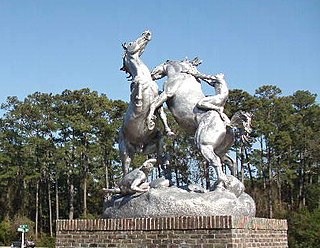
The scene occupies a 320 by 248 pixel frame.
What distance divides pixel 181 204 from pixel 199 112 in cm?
188

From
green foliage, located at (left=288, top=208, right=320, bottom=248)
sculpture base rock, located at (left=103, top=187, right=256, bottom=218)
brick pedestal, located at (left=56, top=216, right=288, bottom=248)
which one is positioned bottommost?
green foliage, located at (left=288, top=208, right=320, bottom=248)

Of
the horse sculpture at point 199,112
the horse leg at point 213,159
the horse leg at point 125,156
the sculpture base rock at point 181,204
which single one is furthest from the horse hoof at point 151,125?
the sculpture base rock at point 181,204

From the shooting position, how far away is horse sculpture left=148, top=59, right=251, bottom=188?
31.2ft

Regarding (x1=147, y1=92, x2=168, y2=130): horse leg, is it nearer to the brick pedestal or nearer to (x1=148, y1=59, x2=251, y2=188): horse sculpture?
(x1=148, y1=59, x2=251, y2=188): horse sculpture

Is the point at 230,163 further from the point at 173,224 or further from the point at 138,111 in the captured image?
the point at 173,224

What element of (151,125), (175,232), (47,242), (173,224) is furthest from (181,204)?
(47,242)

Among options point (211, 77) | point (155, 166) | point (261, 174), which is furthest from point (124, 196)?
point (261, 174)

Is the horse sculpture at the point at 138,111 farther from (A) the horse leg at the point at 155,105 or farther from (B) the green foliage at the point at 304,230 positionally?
(B) the green foliage at the point at 304,230

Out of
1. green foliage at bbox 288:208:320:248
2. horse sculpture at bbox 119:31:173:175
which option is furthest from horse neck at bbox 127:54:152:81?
green foliage at bbox 288:208:320:248

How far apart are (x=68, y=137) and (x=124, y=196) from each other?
97.8ft

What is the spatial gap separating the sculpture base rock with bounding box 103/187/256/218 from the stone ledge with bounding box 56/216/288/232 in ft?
0.85

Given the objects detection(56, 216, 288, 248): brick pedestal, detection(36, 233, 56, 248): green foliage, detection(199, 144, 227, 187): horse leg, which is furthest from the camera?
detection(36, 233, 56, 248): green foliage

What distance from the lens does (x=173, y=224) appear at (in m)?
8.58

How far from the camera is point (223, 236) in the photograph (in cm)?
814
